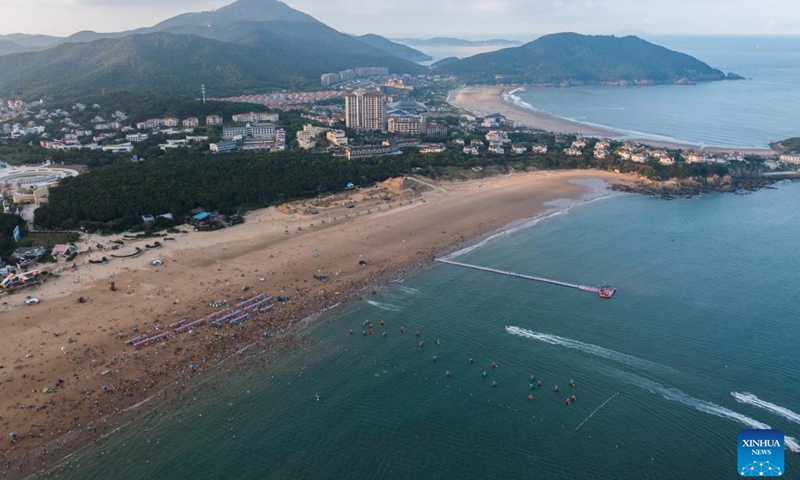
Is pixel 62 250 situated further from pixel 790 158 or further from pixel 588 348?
pixel 790 158

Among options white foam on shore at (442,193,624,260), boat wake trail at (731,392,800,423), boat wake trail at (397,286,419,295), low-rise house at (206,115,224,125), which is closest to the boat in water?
boat wake trail at (731,392,800,423)

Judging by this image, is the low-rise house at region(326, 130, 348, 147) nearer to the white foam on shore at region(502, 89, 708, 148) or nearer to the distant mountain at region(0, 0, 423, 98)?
the white foam on shore at region(502, 89, 708, 148)

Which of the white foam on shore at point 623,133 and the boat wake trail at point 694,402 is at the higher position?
the white foam on shore at point 623,133

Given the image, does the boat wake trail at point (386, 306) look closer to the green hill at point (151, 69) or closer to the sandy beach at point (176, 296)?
the sandy beach at point (176, 296)

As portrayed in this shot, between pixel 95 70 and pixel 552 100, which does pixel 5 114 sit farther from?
pixel 552 100

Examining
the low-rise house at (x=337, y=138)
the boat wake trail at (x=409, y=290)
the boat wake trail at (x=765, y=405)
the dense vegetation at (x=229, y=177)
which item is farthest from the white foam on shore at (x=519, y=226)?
the low-rise house at (x=337, y=138)

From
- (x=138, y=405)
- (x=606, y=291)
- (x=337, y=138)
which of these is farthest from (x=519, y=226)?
(x=138, y=405)
